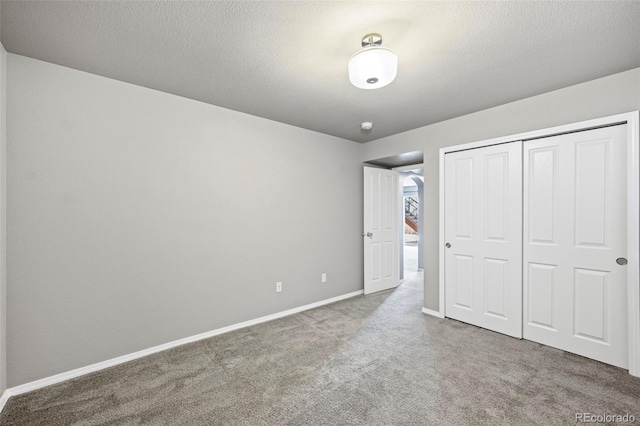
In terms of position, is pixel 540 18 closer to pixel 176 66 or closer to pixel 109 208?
pixel 176 66

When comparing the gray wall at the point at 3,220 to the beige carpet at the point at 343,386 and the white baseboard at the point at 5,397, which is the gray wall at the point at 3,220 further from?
the beige carpet at the point at 343,386

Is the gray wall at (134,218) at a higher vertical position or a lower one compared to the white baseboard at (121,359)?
higher

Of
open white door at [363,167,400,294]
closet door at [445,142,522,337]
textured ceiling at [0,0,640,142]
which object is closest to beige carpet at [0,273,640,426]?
closet door at [445,142,522,337]

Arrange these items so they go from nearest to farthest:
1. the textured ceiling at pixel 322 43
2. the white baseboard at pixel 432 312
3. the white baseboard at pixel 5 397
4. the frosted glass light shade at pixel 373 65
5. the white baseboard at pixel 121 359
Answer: the textured ceiling at pixel 322 43
the frosted glass light shade at pixel 373 65
the white baseboard at pixel 5 397
the white baseboard at pixel 121 359
the white baseboard at pixel 432 312

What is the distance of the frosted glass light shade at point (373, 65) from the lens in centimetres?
171

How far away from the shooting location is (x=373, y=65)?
174 cm

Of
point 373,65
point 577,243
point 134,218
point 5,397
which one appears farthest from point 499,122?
point 5,397

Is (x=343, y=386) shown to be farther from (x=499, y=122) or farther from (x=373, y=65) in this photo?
(x=499, y=122)

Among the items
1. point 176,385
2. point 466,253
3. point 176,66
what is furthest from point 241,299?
point 466,253

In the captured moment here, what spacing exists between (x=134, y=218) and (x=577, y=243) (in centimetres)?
409

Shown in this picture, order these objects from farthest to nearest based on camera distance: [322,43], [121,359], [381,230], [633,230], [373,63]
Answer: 1. [381,230]
2. [121,359]
3. [633,230]
4. [322,43]
5. [373,63]

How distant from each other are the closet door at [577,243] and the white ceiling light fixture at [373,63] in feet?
6.50

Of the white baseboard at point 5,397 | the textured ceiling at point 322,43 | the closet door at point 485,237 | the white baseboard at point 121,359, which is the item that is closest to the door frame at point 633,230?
the textured ceiling at point 322,43

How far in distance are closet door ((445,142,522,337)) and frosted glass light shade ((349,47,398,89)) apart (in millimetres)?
1914
